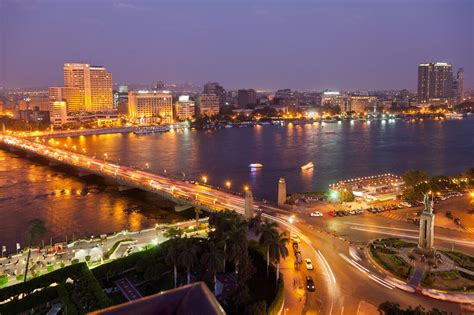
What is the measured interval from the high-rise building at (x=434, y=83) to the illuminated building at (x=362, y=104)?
102 ft

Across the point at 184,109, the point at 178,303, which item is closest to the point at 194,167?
the point at 178,303

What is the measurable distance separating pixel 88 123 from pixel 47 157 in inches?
1439

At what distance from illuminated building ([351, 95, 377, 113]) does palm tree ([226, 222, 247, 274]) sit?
352 ft

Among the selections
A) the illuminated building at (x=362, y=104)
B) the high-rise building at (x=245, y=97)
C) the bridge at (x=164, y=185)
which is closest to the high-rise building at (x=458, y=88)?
the illuminated building at (x=362, y=104)

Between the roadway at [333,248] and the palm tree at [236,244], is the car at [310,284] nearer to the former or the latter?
the roadway at [333,248]

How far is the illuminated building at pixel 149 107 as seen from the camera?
79375mm

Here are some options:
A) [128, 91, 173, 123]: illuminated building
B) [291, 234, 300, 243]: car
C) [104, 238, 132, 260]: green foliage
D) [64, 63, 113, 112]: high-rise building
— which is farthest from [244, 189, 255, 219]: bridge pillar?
[64, 63, 113, 112]: high-rise building

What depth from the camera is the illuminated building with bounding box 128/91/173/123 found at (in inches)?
3125

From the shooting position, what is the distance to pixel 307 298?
9945 mm

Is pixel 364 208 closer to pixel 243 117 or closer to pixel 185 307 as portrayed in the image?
pixel 185 307

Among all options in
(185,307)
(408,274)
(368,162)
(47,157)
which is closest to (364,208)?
(408,274)

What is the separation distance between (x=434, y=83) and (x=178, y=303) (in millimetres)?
154395

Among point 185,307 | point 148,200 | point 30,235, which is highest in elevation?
point 185,307

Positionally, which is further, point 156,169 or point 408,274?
point 156,169
